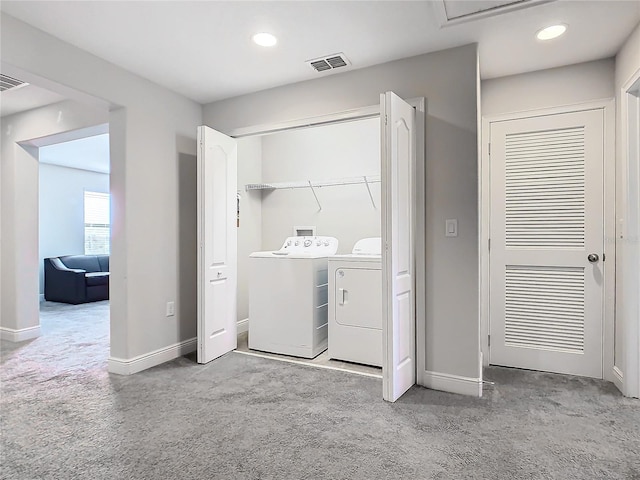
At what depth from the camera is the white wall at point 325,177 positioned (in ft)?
13.0

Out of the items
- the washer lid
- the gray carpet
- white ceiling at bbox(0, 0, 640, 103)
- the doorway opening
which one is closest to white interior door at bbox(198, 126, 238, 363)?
the doorway opening

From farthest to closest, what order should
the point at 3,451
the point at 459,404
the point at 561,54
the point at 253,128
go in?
the point at 253,128, the point at 561,54, the point at 459,404, the point at 3,451

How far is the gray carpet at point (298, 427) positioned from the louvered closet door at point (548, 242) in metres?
0.24

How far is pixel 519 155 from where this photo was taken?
299 centimetres

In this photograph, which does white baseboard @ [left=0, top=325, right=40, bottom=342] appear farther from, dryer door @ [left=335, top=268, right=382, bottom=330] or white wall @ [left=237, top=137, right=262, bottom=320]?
dryer door @ [left=335, top=268, right=382, bottom=330]

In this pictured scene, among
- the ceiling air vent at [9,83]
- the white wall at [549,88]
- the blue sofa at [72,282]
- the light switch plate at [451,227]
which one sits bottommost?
the blue sofa at [72,282]

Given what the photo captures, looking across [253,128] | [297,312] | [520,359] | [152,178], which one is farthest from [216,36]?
[520,359]

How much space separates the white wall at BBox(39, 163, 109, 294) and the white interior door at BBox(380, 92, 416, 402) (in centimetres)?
689

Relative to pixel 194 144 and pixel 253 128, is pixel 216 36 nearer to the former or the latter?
pixel 253 128

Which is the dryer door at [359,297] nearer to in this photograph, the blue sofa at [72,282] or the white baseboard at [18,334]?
the white baseboard at [18,334]

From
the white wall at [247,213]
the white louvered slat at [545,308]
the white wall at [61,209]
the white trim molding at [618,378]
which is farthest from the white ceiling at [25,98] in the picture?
the white trim molding at [618,378]

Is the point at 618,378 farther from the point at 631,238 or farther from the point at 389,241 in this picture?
the point at 389,241

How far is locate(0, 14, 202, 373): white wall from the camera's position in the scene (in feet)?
8.54

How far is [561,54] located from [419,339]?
2.22 meters
